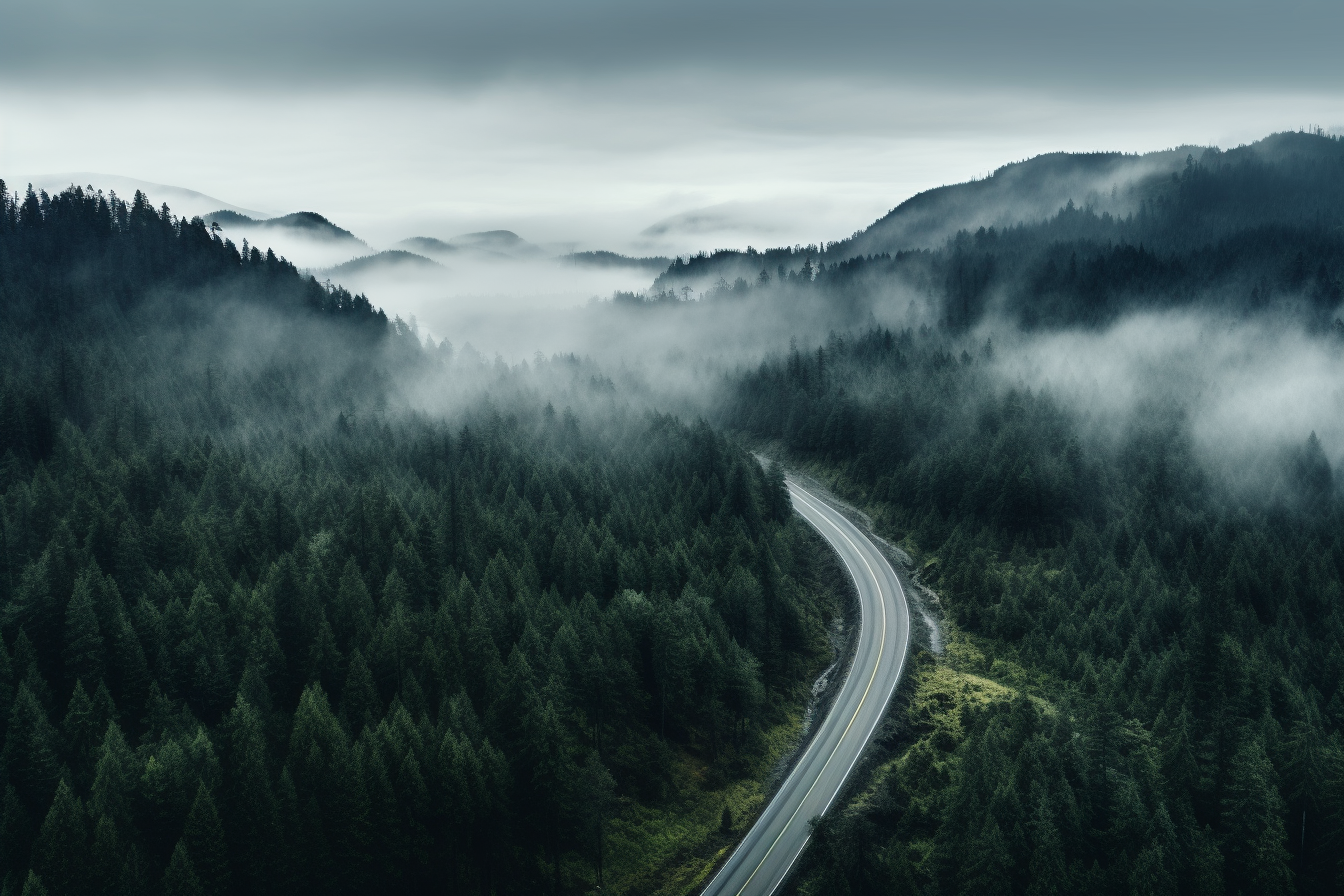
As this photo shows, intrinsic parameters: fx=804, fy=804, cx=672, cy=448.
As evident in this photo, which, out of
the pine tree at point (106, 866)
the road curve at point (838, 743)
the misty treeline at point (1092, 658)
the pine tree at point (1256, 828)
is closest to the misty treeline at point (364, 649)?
the pine tree at point (106, 866)

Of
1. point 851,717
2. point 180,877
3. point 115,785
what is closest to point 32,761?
point 115,785

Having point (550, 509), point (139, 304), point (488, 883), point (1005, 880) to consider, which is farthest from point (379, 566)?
point (139, 304)

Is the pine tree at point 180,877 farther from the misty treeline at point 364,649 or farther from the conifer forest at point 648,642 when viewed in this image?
the conifer forest at point 648,642

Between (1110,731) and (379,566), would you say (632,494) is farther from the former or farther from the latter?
(1110,731)

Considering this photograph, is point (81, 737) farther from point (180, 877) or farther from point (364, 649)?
point (364, 649)

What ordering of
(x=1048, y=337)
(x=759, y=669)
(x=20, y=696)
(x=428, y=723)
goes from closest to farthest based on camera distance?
1. (x=20, y=696)
2. (x=428, y=723)
3. (x=759, y=669)
4. (x=1048, y=337)

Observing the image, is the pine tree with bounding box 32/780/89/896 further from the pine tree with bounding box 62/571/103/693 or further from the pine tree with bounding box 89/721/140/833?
the pine tree with bounding box 62/571/103/693

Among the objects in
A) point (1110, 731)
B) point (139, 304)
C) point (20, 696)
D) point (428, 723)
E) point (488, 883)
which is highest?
point (139, 304)

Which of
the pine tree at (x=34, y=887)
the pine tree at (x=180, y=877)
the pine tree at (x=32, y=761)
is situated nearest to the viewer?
the pine tree at (x=34, y=887)
